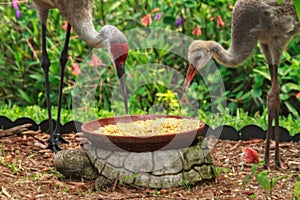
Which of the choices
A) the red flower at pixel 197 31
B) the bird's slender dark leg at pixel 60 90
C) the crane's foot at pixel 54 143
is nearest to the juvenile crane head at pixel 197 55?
the bird's slender dark leg at pixel 60 90

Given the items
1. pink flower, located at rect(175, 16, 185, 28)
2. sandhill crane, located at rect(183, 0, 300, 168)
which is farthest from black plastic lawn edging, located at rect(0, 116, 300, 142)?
pink flower, located at rect(175, 16, 185, 28)

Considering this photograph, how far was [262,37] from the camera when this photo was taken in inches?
194

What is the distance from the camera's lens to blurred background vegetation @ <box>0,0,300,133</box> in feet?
24.7

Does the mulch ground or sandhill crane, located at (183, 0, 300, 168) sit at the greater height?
sandhill crane, located at (183, 0, 300, 168)

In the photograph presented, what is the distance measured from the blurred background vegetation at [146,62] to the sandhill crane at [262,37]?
188 cm

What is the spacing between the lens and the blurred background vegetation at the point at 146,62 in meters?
7.54

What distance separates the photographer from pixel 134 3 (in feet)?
28.4

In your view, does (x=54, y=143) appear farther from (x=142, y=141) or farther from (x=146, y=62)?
(x=146, y=62)

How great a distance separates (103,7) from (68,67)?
112 cm

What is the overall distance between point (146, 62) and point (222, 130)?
2258mm

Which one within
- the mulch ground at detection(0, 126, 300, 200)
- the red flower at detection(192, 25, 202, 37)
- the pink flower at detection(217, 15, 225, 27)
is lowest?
the mulch ground at detection(0, 126, 300, 200)

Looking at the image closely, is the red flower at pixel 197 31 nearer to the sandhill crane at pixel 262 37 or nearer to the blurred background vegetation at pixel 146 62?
the blurred background vegetation at pixel 146 62

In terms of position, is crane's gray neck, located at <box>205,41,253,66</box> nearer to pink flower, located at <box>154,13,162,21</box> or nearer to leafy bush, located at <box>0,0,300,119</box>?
leafy bush, located at <box>0,0,300,119</box>

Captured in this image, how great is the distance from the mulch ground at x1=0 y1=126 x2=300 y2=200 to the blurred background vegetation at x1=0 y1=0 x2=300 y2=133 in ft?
5.48
